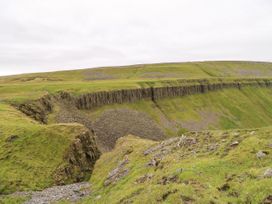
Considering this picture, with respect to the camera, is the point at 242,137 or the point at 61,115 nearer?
the point at 242,137

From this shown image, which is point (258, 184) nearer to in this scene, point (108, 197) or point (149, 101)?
point (108, 197)

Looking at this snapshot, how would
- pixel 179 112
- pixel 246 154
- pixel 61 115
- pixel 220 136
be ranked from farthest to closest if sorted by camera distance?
pixel 179 112 → pixel 61 115 → pixel 220 136 → pixel 246 154

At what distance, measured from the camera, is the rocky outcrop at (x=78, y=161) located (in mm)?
44312

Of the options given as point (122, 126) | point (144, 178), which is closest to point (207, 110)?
point (122, 126)

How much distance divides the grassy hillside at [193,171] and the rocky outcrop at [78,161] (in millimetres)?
3013

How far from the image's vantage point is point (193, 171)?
27.6 meters

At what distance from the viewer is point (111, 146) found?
88.9m

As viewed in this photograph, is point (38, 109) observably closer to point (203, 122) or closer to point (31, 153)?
point (31, 153)

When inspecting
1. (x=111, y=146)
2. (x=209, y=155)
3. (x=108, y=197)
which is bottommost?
(x=111, y=146)

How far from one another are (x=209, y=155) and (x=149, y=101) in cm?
10479

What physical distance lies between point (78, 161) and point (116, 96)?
250 ft

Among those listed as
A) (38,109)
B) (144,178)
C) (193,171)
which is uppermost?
(38,109)

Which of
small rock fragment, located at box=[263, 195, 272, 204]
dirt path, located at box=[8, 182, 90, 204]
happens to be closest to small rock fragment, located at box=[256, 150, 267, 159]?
small rock fragment, located at box=[263, 195, 272, 204]

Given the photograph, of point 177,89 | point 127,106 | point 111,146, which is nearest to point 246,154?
point 111,146
